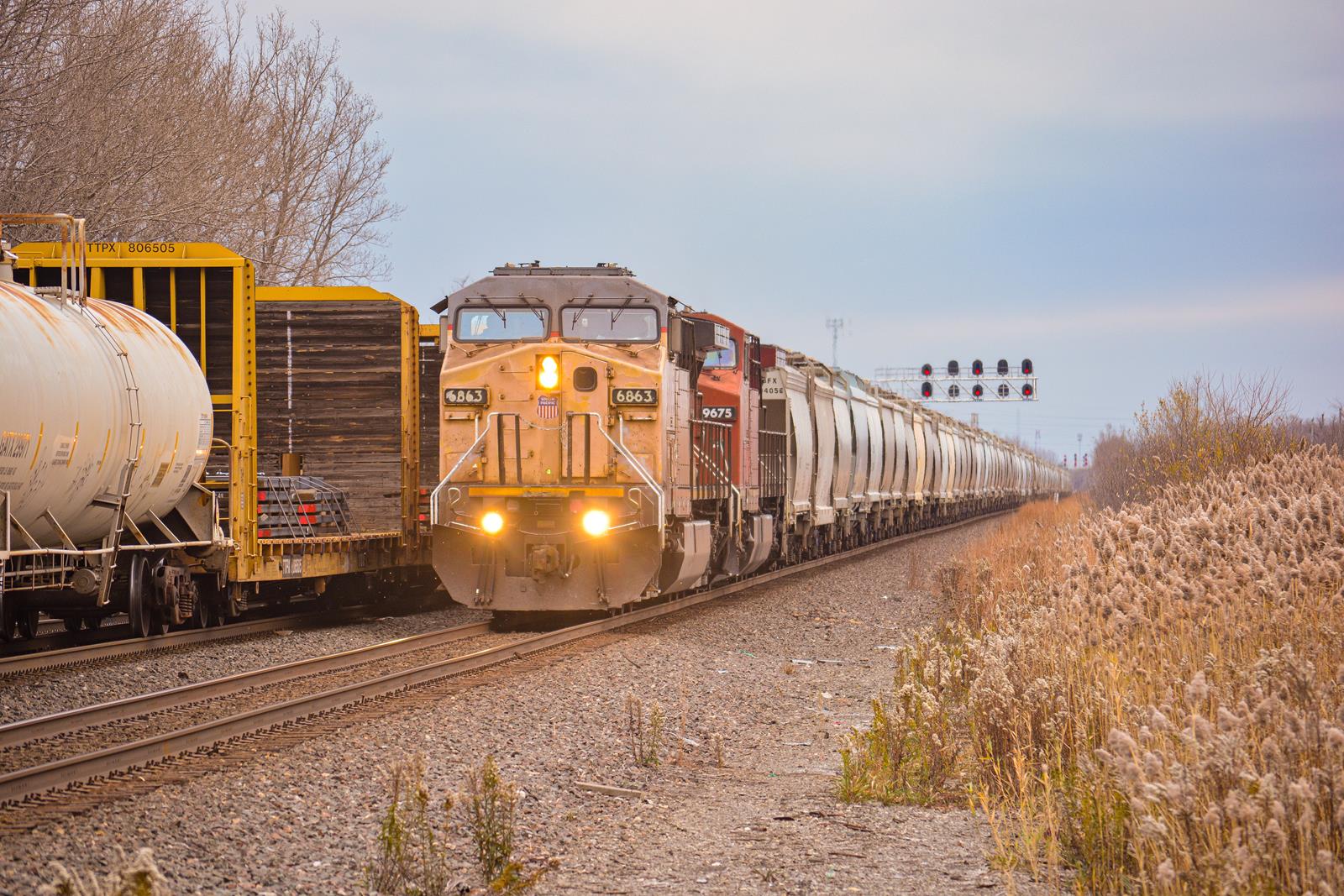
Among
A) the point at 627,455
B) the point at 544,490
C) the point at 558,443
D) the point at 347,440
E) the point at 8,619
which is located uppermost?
the point at 347,440

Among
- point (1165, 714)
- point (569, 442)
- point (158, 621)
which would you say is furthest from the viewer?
point (569, 442)

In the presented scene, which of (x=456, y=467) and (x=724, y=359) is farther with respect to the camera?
(x=724, y=359)

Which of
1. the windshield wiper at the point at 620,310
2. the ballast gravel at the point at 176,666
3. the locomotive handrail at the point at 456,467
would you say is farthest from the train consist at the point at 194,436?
the windshield wiper at the point at 620,310

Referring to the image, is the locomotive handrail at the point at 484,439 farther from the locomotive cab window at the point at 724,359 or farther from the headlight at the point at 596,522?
the locomotive cab window at the point at 724,359

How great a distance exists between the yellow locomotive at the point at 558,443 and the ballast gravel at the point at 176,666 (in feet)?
4.75

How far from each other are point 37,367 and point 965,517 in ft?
140

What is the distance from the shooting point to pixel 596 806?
23.0 feet

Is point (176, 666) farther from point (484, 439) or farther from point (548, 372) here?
point (548, 372)

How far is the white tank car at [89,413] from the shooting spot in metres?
9.73

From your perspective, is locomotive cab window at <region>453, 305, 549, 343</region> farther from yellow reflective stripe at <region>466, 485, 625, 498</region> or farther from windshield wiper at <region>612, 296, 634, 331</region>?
yellow reflective stripe at <region>466, 485, 625, 498</region>

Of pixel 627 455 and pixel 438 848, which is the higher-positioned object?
pixel 627 455

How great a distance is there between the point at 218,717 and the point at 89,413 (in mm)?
3220

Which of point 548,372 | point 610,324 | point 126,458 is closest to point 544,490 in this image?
point 548,372

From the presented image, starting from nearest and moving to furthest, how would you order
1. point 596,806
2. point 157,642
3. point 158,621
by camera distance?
point 596,806, point 157,642, point 158,621
